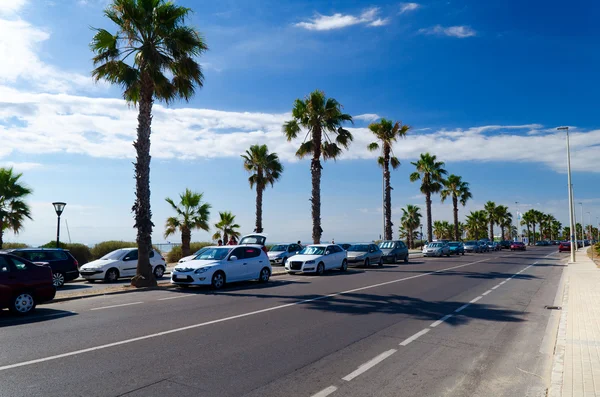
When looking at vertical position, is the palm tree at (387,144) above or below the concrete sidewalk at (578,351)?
above

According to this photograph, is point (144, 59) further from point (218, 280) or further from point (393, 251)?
point (393, 251)

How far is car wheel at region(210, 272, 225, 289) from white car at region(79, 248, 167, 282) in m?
6.24

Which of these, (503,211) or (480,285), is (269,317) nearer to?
(480,285)

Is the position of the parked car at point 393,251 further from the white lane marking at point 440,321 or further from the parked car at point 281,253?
the white lane marking at point 440,321

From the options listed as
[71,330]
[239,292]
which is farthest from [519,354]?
[239,292]

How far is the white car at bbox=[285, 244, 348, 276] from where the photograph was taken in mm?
22062

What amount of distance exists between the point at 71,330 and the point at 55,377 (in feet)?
10.7

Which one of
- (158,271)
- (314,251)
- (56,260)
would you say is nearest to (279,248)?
(314,251)

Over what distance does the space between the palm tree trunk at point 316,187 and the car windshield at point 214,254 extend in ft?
45.8

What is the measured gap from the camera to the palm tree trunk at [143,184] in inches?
670

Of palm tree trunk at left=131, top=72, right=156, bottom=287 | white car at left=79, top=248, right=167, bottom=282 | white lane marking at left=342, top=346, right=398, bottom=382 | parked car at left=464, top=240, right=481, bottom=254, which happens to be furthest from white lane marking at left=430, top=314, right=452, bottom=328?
parked car at left=464, top=240, right=481, bottom=254

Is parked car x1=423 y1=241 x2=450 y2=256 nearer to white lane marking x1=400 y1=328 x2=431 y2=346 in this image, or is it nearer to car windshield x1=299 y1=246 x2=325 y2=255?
car windshield x1=299 y1=246 x2=325 y2=255

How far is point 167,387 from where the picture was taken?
5.46 metres

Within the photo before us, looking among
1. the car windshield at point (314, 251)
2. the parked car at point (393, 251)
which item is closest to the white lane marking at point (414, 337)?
the car windshield at point (314, 251)
